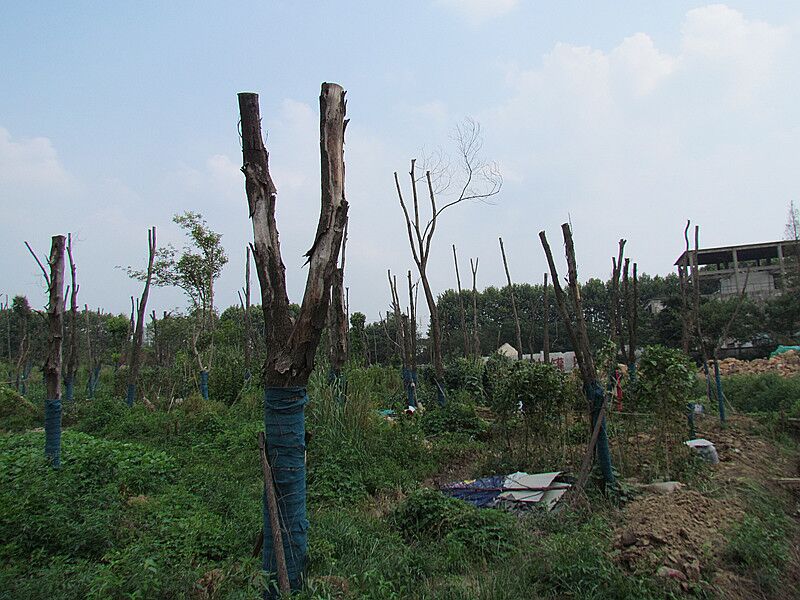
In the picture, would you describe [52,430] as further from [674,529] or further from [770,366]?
[770,366]

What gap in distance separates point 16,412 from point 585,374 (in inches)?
409

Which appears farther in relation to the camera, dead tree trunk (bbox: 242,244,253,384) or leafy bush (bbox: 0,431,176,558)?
dead tree trunk (bbox: 242,244,253,384)

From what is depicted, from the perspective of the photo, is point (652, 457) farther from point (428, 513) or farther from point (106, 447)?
point (106, 447)

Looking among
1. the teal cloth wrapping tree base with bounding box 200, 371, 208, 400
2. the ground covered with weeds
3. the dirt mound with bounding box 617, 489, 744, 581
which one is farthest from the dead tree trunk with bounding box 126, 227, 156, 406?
the dirt mound with bounding box 617, 489, 744, 581

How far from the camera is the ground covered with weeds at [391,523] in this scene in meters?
3.14

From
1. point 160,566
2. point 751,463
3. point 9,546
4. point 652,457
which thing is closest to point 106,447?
point 9,546

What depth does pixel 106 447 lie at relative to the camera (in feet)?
19.8

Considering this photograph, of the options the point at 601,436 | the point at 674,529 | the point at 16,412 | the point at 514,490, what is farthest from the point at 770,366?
the point at 16,412

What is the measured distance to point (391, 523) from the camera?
4488mm

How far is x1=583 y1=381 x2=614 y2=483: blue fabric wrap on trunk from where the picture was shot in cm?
510

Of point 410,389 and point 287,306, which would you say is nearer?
point 287,306

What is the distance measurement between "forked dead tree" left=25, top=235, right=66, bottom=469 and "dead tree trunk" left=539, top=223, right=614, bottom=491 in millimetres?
5128

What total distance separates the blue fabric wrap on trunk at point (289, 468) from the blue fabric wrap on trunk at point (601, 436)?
3.14 metres

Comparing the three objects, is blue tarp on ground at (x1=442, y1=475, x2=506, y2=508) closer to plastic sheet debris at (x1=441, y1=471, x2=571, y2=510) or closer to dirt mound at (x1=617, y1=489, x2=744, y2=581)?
plastic sheet debris at (x1=441, y1=471, x2=571, y2=510)
